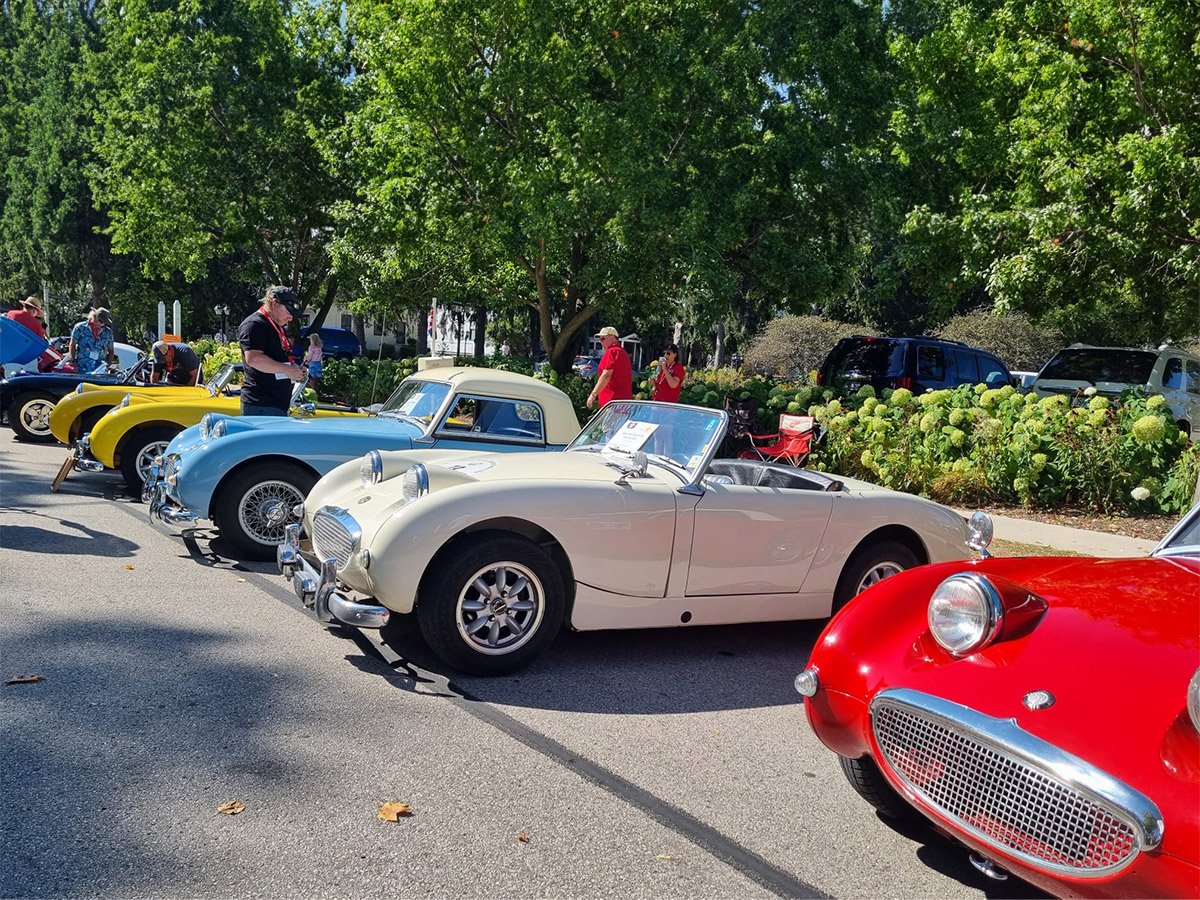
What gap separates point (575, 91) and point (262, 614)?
437 inches

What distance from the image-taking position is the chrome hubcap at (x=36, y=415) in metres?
12.3

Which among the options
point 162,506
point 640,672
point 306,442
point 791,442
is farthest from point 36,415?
point 640,672

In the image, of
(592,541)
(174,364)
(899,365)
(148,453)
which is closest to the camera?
(592,541)

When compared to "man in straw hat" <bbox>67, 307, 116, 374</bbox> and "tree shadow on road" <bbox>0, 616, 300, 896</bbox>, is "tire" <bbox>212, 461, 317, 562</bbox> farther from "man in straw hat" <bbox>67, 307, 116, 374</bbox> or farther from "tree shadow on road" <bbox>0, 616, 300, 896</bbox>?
"man in straw hat" <bbox>67, 307, 116, 374</bbox>

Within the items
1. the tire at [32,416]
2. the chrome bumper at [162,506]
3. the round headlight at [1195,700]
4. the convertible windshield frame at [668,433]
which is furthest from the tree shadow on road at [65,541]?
the round headlight at [1195,700]

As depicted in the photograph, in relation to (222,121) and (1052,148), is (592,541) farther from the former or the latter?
(222,121)

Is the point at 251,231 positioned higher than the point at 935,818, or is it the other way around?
the point at 251,231

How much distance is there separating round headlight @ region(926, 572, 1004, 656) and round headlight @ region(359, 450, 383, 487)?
10.8 feet

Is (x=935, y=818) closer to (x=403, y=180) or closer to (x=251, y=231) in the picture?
(x=403, y=180)

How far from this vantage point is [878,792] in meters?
3.31

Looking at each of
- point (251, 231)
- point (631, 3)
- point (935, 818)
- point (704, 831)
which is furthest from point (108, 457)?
point (251, 231)

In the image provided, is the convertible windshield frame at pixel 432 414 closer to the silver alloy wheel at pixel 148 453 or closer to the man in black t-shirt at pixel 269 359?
the man in black t-shirt at pixel 269 359

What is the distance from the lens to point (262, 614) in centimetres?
543

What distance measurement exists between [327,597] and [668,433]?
209 cm
